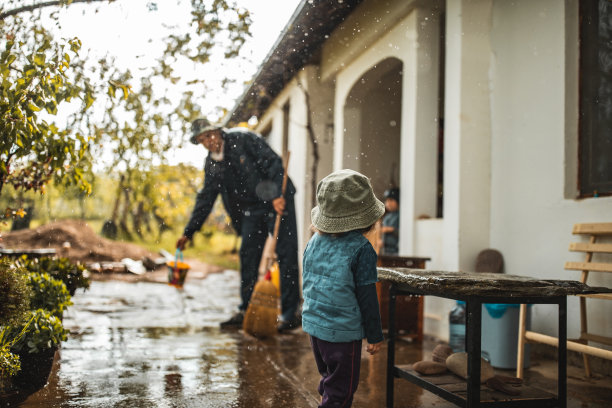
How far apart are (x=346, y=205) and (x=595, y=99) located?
2.73 m

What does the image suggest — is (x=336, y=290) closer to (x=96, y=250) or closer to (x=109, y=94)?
(x=109, y=94)

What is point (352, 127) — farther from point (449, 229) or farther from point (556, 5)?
point (556, 5)

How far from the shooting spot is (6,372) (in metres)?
2.73

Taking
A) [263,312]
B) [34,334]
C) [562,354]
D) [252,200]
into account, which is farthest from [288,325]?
[562,354]

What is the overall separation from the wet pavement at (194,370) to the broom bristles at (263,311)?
0.11m

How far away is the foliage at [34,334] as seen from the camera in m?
2.88

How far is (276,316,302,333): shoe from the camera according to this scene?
208 inches

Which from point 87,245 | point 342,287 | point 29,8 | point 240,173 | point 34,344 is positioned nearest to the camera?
point 342,287

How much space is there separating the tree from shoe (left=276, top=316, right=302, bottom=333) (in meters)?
2.04

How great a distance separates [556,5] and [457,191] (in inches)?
66.9

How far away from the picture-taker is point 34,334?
2955 mm

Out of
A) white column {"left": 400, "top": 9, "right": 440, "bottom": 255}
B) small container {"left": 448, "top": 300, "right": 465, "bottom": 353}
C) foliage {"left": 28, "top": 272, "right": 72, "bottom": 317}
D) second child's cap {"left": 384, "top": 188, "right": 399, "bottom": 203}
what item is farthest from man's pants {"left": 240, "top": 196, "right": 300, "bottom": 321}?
foliage {"left": 28, "top": 272, "right": 72, "bottom": 317}

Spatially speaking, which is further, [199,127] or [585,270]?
[199,127]

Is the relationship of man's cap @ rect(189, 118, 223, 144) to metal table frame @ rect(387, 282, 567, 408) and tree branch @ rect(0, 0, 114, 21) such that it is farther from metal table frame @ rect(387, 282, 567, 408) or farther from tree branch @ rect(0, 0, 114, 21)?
metal table frame @ rect(387, 282, 567, 408)
